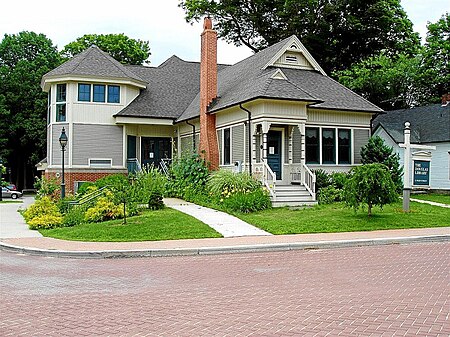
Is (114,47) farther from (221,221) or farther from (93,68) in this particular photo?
(221,221)

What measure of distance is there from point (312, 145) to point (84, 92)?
44.3 feet

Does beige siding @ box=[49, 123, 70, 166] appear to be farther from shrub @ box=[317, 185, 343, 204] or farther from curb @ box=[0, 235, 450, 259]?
curb @ box=[0, 235, 450, 259]

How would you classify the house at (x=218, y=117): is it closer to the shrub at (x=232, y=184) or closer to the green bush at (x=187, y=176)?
the shrub at (x=232, y=184)

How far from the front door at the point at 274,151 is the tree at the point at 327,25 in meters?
20.5

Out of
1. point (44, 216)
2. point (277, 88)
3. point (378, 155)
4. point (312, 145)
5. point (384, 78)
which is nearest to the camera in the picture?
point (44, 216)

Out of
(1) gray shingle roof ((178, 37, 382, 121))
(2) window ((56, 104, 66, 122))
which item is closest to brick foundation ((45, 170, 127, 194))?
(2) window ((56, 104, 66, 122))

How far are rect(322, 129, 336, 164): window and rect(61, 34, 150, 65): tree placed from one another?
38.6 metres

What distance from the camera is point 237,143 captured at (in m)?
24.8

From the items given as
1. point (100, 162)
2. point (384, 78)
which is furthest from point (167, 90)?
point (384, 78)

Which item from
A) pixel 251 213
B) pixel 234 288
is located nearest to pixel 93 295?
pixel 234 288

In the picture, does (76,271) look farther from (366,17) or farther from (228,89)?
(366,17)

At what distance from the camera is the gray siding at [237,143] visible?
2442 centimetres

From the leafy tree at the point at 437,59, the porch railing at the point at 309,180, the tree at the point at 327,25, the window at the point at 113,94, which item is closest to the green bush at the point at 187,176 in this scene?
the porch railing at the point at 309,180

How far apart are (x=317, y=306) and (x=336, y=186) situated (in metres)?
17.1
